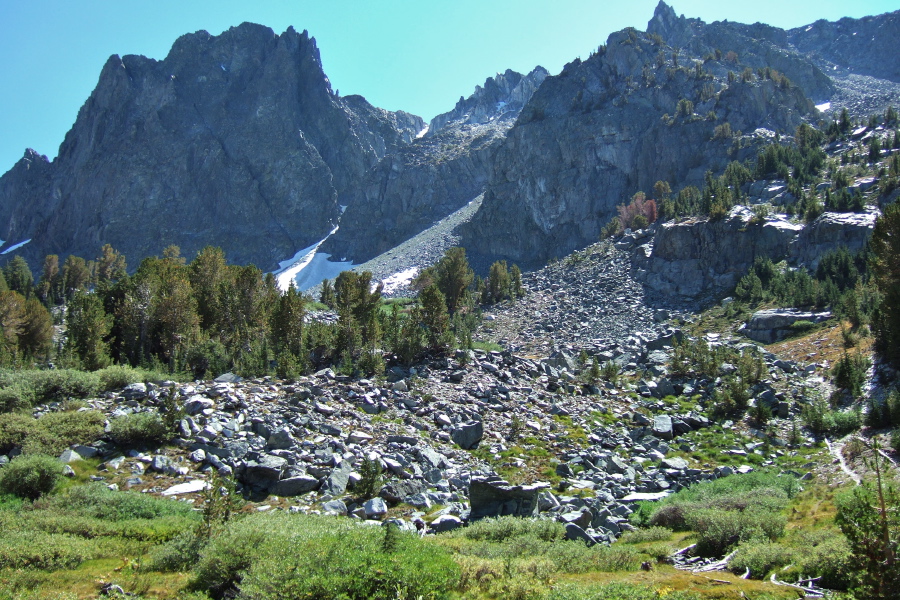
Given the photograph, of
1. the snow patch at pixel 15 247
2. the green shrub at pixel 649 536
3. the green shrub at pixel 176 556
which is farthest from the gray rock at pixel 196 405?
the snow patch at pixel 15 247

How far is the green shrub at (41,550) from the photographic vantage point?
829 cm

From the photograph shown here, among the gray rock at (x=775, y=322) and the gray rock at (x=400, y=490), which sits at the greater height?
the gray rock at (x=775, y=322)

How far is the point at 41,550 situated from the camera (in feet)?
28.5

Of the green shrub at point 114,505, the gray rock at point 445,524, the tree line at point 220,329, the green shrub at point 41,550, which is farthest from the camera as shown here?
the tree line at point 220,329

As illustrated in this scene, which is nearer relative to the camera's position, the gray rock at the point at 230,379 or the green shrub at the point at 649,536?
the green shrub at the point at 649,536

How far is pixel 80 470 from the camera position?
13.7m

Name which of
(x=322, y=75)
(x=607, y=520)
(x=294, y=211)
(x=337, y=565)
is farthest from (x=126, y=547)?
(x=322, y=75)

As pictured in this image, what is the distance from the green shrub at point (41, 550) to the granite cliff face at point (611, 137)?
316ft

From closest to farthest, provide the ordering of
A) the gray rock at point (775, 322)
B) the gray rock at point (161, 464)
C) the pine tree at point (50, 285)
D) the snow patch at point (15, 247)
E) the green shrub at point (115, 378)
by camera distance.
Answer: the gray rock at point (161, 464), the green shrub at point (115, 378), the gray rock at point (775, 322), the pine tree at point (50, 285), the snow patch at point (15, 247)

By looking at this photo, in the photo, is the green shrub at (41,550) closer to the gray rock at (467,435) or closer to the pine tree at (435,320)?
the gray rock at (467,435)

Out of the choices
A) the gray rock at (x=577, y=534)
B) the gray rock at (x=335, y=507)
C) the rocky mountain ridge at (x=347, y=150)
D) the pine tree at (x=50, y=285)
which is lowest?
the gray rock at (x=577, y=534)

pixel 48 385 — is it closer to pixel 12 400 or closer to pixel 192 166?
pixel 12 400

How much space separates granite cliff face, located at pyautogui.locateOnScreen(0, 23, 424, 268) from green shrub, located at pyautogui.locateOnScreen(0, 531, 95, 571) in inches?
6319

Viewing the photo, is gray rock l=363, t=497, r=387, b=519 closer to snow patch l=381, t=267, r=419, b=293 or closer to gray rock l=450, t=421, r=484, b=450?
gray rock l=450, t=421, r=484, b=450
